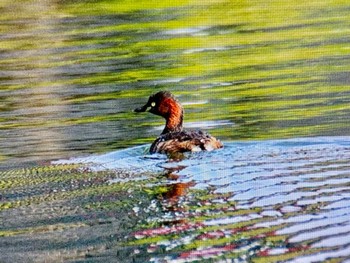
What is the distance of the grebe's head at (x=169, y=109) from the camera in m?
16.3

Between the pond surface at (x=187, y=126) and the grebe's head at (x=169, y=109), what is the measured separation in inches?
18.0

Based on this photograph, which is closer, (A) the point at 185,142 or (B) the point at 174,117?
(A) the point at 185,142

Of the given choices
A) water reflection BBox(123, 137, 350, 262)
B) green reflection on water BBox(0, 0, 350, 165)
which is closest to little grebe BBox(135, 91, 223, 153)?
water reflection BBox(123, 137, 350, 262)

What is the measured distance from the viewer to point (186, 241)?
392 inches

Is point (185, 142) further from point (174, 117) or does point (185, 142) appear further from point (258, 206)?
point (258, 206)

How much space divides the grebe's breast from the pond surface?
190 millimetres

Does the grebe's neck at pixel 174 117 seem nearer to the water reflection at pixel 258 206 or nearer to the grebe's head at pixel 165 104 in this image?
the grebe's head at pixel 165 104

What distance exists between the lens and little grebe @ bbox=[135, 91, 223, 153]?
14.4m

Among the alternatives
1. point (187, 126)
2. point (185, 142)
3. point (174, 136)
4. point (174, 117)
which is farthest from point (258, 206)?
point (187, 126)

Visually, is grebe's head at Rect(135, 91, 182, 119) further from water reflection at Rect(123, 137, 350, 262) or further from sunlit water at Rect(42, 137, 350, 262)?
water reflection at Rect(123, 137, 350, 262)

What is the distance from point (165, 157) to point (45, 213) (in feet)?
10.2

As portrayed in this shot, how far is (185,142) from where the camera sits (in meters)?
14.6

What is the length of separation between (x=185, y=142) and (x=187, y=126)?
10.3ft

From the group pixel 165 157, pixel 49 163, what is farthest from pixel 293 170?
pixel 49 163
